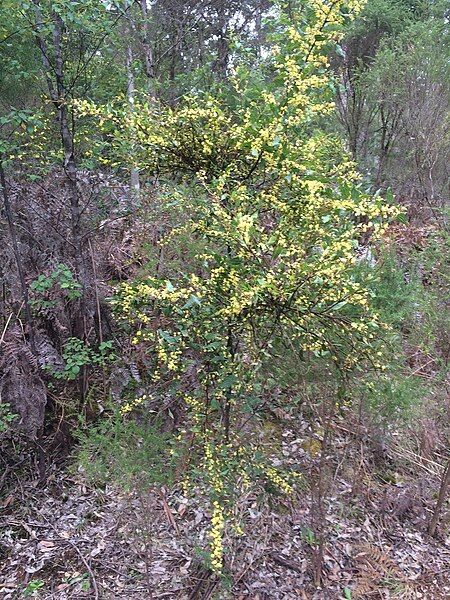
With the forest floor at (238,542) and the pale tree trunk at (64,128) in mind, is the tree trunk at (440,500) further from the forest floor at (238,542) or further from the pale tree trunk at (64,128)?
the pale tree trunk at (64,128)

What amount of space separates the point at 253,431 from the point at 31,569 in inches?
66.1

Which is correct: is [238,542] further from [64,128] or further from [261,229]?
[64,128]

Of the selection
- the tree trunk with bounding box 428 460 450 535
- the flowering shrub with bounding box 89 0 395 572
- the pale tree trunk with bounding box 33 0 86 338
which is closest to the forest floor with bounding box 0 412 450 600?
the tree trunk with bounding box 428 460 450 535

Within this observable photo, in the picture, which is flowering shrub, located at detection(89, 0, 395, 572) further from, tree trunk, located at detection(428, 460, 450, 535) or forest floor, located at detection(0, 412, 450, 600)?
tree trunk, located at detection(428, 460, 450, 535)

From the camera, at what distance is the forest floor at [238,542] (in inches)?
108

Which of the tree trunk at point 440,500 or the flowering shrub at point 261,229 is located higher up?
the flowering shrub at point 261,229

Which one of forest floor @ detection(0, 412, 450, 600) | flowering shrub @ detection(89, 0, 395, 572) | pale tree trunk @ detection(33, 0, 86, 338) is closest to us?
flowering shrub @ detection(89, 0, 395, 572)

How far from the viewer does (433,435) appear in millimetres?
3686

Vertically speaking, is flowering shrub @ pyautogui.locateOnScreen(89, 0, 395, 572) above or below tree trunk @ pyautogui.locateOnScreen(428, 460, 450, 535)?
above

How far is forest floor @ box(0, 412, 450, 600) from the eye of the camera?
275 centimetres

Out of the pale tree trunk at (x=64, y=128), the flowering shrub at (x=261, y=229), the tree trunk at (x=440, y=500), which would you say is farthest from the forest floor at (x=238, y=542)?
the pale tree trunk at (x=64, y=128)

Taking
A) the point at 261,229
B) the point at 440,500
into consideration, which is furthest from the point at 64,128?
the point at 440,500

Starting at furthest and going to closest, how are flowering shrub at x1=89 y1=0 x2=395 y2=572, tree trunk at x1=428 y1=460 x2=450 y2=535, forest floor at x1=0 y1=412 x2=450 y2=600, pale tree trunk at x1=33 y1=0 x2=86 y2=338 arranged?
tree trunk at x1=428 y1=460 x2=450 y2=535
pale tree trunk at x1=33 y1=0 x2=86 y2=338
forest floor at x1=0 y1=412 x2=450 y2=600
flowering shrub at x1=89 y1=0 x2=395 y2=572

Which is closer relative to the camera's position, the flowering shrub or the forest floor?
the flowering shrub
